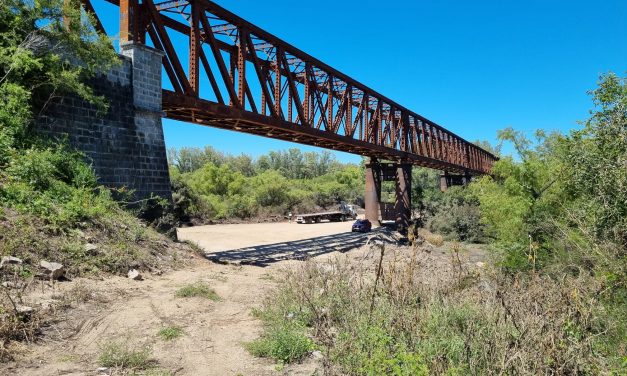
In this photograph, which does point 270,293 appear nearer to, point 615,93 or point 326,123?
point 615,93

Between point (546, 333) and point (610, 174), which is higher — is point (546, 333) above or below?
below

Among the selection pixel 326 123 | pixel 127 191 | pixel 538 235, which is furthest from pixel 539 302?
pixel 326 123

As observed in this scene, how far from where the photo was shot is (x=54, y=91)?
10.5 meters

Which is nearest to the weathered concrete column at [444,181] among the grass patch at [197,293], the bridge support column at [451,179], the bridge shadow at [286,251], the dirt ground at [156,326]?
the bridge support column at [451,179]

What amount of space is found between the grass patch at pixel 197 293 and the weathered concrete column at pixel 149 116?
600cm

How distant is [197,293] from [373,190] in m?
29.9

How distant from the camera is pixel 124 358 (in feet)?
15.4

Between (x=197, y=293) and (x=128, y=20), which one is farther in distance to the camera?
(x=128, y=20)

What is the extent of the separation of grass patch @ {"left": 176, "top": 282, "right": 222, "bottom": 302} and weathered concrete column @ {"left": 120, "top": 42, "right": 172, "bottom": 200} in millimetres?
5998

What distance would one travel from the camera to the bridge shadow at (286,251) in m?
17.0

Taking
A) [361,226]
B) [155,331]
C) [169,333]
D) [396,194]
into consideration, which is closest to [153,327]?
[155,331]

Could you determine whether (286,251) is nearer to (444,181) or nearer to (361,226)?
(361,226)

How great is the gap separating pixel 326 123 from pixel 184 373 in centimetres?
2062

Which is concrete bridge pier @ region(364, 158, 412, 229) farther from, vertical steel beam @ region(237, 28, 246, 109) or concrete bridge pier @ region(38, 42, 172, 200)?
concrete bridge pier @ region(38, 42, 172, 200)
